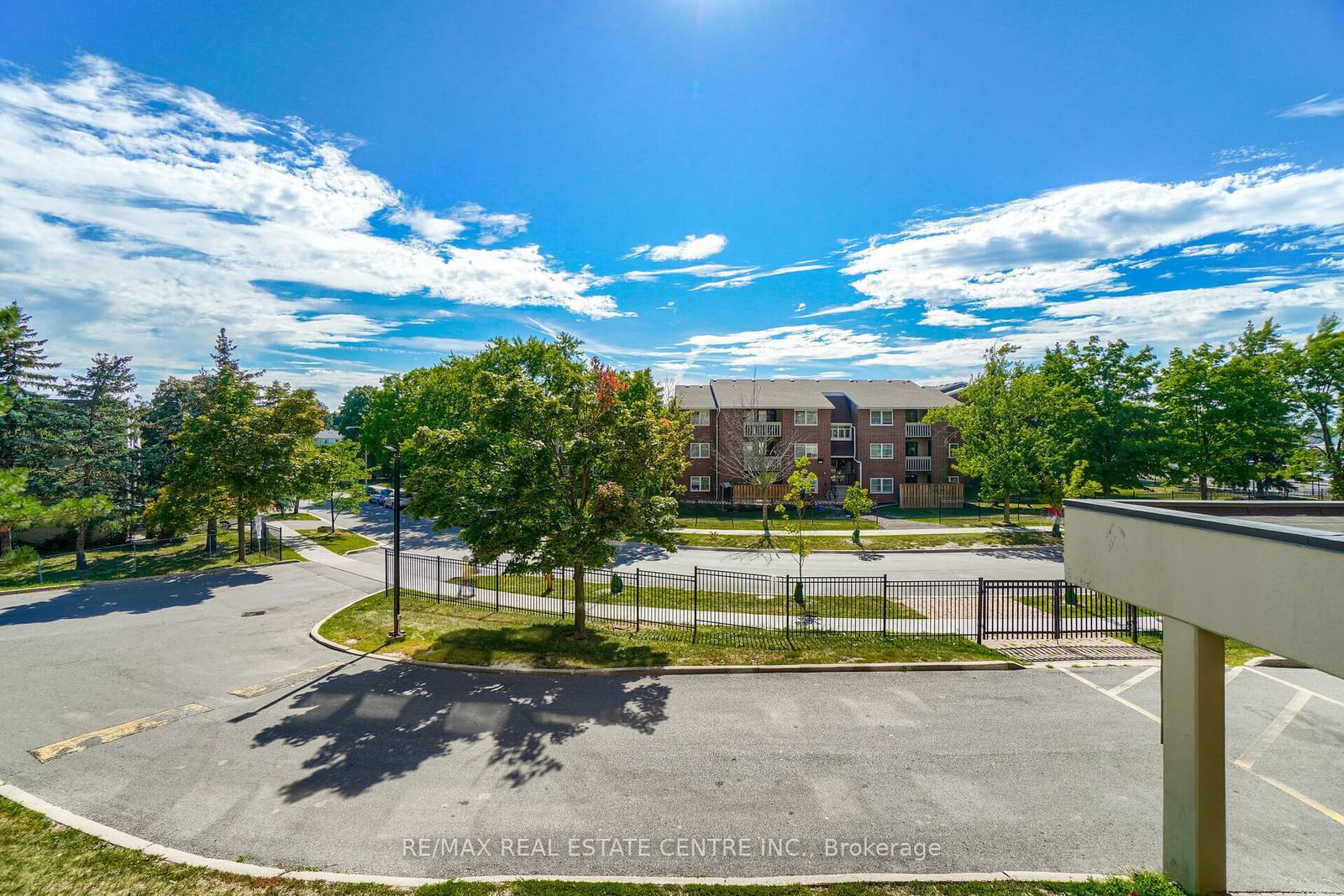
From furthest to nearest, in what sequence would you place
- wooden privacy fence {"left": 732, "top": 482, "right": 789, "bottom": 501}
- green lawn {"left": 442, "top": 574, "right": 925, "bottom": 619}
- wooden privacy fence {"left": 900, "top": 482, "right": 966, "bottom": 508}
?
wooden privacy fence {"left": 900, "top": 482, "right": 966, "bottom": 508} < wooden privacy fence {"left": 732, "top": 482, "right": 789, "bottom": 501} < green lawn {"left": 442, "top": 574, "right": 925, "bottom": 619}

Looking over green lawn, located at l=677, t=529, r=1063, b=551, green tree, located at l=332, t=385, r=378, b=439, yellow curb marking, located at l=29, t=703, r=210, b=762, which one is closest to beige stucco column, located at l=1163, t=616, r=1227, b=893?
yellow curb marking, located at l=29, t=703, r=210, b=762

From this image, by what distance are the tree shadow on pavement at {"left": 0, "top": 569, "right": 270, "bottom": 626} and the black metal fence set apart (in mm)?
7472

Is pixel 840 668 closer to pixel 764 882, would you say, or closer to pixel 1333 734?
pixel 764 882

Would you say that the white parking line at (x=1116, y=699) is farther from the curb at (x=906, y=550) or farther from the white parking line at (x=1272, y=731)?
the curb at (x=906, y=550)

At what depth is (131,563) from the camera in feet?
91.7

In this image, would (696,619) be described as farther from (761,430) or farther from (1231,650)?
(761,430)

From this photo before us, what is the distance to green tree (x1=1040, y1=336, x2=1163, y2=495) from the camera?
3294cm

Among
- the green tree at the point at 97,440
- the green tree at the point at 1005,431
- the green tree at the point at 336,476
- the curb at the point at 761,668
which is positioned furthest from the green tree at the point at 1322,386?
the green tree at the point at 97,440

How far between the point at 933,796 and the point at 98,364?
50296 mm

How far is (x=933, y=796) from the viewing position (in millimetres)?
8484

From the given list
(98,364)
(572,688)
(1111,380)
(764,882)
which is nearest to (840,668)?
(572,688)

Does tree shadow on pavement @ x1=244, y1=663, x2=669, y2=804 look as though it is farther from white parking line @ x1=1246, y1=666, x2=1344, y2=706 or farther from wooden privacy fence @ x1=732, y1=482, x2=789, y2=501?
wooden privacy fence @ x1=732, y1=482, x2=789, y2=501

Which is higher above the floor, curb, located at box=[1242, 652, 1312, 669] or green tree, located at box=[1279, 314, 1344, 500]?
green tree, located at box=[1279, 314, 1344, 500]

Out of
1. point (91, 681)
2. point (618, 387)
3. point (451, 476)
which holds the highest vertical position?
point (618, 387)
